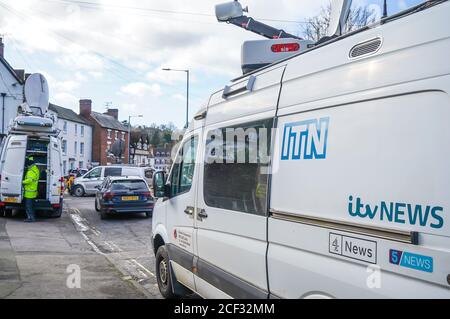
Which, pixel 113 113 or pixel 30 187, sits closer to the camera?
pixel 30 187

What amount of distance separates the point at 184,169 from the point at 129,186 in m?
10.1

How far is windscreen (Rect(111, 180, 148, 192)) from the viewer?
48.4ft

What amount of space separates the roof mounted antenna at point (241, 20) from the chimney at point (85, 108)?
49759mm

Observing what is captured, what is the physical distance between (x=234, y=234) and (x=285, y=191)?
0.88 m

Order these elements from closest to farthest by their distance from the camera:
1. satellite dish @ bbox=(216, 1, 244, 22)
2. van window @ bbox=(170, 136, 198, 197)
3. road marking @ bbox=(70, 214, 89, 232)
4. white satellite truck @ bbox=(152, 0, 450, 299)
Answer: white satellite truck @ bbox=(152, 0, 450, 299), van window @ bbox=(170, 136, 198, 197), satellite dish @ bbox=(216, 1, 244, 22), road marking @ bbox=(70, 214, 89, 232)

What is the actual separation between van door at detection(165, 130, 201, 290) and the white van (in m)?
9.89

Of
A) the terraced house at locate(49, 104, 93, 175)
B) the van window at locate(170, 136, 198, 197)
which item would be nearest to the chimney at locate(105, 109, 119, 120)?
the terraced house at locate(49, 104, 93, 175)

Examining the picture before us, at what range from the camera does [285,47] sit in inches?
164

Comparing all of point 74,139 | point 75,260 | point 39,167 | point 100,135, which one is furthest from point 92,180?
point 100,135

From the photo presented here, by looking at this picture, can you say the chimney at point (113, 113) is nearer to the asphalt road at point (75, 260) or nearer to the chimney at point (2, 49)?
the chimney at point (2, 49)

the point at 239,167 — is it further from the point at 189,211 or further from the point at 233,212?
the point at 189,211

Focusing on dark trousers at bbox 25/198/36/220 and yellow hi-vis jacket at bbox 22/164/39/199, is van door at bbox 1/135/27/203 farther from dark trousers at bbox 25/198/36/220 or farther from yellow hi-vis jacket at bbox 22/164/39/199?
yellow hi-vis jacket at bbox 22/164/39/199
